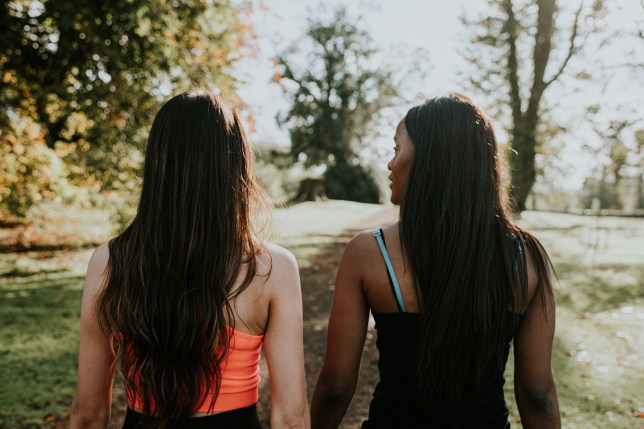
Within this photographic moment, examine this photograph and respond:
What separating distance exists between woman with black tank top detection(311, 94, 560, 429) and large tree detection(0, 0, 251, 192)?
19.6 feet

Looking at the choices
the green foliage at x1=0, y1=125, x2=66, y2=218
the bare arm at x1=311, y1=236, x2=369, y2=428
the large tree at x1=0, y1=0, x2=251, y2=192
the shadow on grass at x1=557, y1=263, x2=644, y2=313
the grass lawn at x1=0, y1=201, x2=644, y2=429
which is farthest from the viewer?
the green foliage at x1=0, y1=125, x2=66, y2=218

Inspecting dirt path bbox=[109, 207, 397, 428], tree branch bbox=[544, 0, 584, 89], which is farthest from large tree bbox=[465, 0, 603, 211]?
dirt path bbox=[109, 207, 397, 428]

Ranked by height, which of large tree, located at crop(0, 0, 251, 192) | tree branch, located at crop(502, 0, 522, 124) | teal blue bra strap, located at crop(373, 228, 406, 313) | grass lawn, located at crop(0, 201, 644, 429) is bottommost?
grass lawn, located at crop(0, 201, 644, 429)

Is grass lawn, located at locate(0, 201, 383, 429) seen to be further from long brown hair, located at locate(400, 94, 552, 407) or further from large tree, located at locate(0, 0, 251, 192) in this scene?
large tree, located at locate(0, 0, 251, 192)

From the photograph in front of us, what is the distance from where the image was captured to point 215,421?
1787 mm

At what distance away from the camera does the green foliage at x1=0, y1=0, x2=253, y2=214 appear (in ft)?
25.3

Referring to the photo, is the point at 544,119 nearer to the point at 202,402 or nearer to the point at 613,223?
the point at 613,223

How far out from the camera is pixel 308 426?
184 centimetres

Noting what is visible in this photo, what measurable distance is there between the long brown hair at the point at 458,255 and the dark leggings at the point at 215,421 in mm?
653

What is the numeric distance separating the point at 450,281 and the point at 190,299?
92 centimetres

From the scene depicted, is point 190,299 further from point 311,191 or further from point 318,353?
point 311,191

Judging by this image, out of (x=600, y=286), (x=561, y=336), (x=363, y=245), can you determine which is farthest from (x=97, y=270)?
(x=600, y=286)

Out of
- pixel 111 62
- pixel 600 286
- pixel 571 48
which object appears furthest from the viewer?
pixel 571 48

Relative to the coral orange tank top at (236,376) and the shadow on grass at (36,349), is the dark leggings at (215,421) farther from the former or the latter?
the shadow on grass at (36,349)
